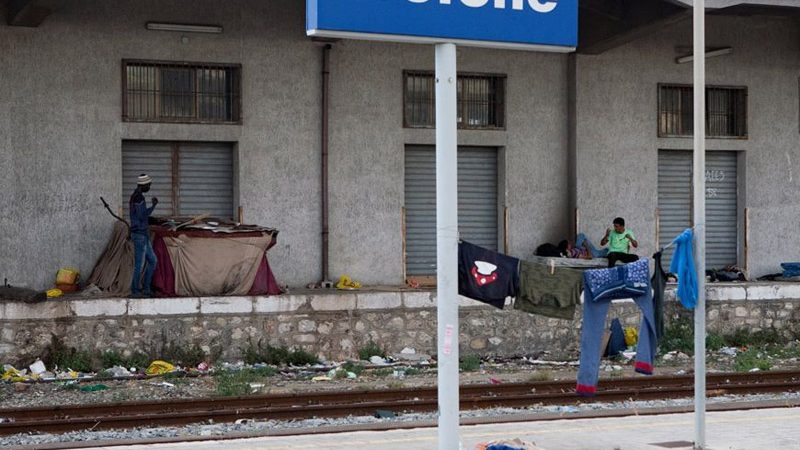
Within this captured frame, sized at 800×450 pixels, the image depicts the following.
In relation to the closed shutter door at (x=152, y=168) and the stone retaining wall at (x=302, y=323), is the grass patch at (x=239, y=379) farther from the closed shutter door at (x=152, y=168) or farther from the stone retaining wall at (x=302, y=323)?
the closed shutter door at (x=152, y=168)

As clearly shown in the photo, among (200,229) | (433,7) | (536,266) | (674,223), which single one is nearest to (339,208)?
(200,229)

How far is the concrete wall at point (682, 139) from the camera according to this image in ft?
75.3

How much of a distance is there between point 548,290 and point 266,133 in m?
8.76

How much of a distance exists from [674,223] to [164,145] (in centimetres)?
1021

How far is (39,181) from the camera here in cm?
1950

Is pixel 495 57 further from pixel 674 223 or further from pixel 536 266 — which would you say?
pixel 536 266

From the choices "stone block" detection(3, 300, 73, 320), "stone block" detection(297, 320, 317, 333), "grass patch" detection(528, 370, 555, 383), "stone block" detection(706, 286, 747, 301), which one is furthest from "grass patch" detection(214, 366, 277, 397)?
"stone block" detection(706, 286, 747, 301)

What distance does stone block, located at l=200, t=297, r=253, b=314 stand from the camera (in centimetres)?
1839

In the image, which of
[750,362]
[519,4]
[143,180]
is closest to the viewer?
[519,4]

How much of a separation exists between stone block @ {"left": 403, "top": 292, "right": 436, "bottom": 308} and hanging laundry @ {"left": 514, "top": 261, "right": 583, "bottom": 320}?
237 inches

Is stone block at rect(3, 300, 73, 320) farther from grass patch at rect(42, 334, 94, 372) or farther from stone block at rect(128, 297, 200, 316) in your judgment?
stone block at rect(128, 297, 200, 316)

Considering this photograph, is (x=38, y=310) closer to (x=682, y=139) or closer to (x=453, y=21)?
(x=453, y=21)

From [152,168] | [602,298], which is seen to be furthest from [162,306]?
[602,298]

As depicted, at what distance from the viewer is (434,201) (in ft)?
73.3
